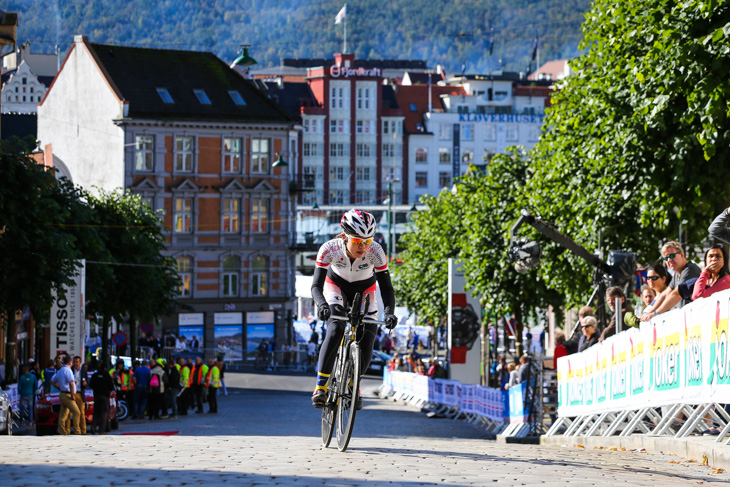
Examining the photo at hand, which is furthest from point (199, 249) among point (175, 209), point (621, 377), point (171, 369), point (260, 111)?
point (621, 377)

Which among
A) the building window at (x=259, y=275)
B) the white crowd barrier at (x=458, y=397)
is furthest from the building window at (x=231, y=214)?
the white crowd barrier at (x=458, y=397)

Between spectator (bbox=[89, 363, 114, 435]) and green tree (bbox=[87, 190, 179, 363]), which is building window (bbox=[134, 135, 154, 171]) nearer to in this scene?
green tree (bbox=[87, 190, 179, 363])

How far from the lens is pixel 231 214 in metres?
81.5

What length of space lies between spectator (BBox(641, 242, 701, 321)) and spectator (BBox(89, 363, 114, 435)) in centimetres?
1521

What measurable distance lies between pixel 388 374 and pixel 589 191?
90.4 ft

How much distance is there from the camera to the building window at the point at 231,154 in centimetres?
8088

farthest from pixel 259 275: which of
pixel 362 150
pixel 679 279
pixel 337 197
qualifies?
pixel 679 279

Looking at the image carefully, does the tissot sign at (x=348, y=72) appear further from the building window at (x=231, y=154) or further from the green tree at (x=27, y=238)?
the green tree at (x=27, y=238)

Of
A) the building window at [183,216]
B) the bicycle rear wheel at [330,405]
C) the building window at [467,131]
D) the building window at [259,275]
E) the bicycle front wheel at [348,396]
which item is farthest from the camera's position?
the building window at [467,131]

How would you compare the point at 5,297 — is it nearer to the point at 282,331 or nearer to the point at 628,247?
the point at 628,247

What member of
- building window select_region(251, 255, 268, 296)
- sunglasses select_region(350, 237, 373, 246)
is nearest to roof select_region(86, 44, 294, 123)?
building window select_region(251, 255, 268, 296)

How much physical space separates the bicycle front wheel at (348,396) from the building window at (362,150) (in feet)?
411

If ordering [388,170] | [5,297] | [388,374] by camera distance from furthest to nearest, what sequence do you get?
[388,170] < [388,374] < [5,297]

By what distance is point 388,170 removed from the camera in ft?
460
